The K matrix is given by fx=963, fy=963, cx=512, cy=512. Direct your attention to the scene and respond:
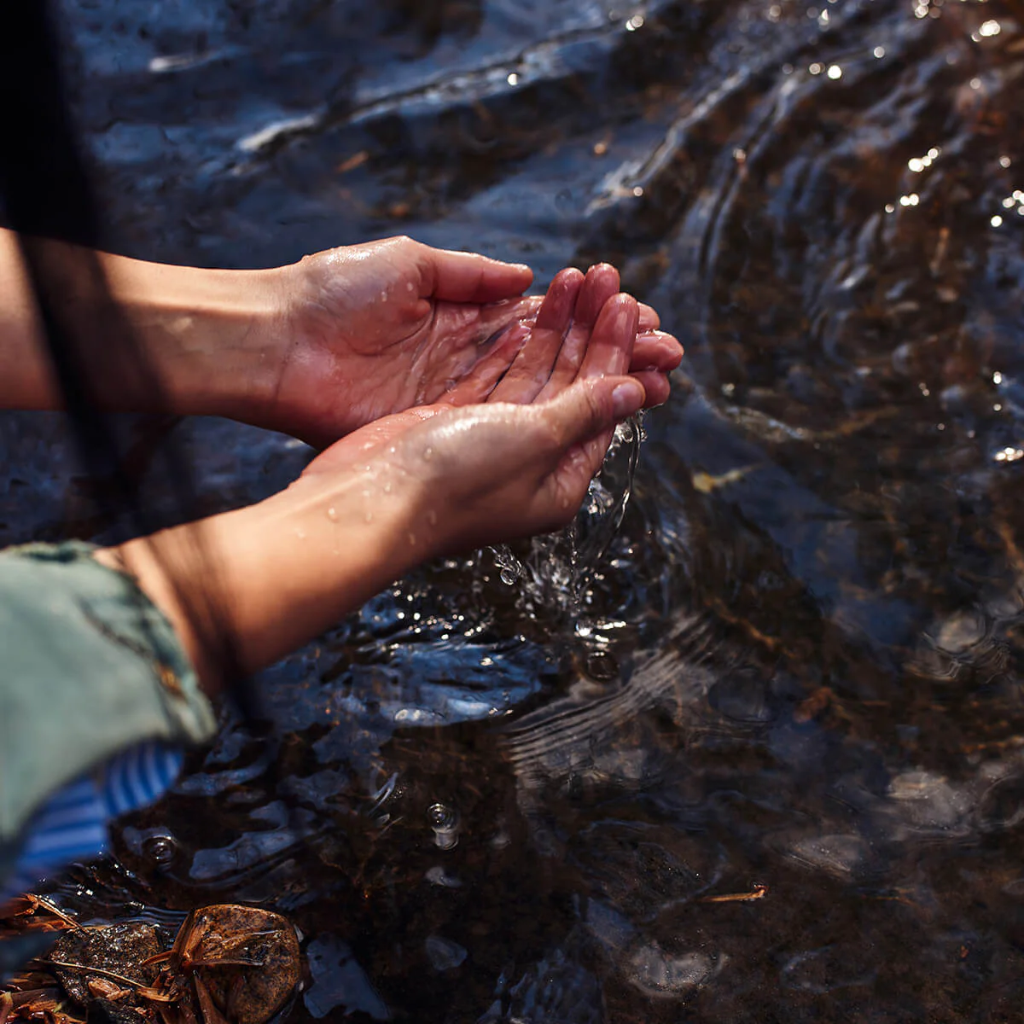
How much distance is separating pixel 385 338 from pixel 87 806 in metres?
1.71

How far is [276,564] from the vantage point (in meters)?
1.99

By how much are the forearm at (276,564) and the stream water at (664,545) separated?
68 cm

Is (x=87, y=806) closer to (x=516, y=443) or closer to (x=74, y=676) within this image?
(x=74, y=676)

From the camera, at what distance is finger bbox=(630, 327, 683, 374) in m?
2.70

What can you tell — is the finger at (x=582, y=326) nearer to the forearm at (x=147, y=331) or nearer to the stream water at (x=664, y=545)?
the stream water at (x=664, y=545)

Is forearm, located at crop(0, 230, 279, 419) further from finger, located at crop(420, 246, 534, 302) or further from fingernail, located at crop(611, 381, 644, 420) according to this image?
fingernail, located at crop(611, 381, 644, 420)

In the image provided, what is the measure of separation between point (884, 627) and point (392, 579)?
1499 millimetres

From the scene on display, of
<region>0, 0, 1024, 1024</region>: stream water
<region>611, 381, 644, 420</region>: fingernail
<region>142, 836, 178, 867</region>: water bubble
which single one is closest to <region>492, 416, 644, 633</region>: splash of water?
<region>0, 0, 1024, 1024</region>: stream water

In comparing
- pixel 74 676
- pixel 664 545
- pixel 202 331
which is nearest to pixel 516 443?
pixel 664 545

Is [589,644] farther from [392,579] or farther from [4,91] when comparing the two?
[4,91]

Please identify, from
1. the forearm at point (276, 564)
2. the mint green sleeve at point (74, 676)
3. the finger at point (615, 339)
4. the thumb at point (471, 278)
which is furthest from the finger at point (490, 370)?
the mint green sleeve at point (74, 676)

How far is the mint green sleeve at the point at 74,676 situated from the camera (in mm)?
1394

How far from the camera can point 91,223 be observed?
138 inches

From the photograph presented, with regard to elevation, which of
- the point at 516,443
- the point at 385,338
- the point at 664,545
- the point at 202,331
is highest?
the point at 202,331
